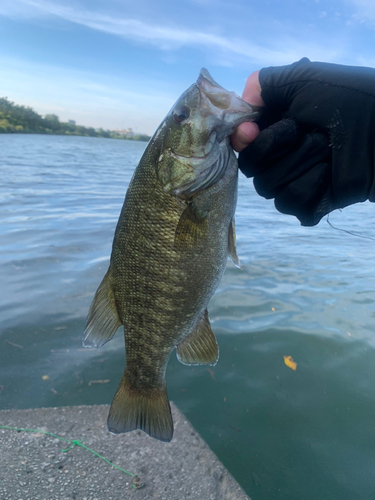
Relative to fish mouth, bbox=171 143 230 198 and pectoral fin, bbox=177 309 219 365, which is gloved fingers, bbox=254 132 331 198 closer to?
fish mouth, bbox=171 143 230 198

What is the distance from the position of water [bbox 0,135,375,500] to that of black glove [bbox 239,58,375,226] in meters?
2.44

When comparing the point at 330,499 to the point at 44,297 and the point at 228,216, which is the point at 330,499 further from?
the point at 44,297

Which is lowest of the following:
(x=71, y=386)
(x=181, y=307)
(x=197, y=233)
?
(x=71, y=386)

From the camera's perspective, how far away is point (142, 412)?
2531 mm

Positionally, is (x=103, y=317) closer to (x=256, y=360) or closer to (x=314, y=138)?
(x=314, y=138)

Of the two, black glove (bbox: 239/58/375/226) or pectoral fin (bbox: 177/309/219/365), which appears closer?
black glove (bbox: 239/58/375/226)

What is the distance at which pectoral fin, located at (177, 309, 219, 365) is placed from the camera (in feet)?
8.54

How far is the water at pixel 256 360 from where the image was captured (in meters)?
3.36

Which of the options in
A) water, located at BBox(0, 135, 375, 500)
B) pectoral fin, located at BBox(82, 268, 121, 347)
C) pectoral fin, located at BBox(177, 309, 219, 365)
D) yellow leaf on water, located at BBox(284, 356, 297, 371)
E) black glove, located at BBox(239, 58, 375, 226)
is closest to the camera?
black glove, located at BBox(239, 58, 375, 226)

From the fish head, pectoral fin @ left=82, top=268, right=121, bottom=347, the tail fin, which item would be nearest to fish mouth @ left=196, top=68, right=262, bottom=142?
the fish head

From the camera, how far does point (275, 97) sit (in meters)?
2.17

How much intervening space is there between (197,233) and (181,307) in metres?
0.49

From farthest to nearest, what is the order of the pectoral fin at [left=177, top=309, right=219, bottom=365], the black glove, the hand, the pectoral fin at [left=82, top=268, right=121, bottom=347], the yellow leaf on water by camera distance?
the yellow leaf on water < the pectoral fin at [left=177, top=309, right=219, bottom=365] < the pectoral fin at [left=82, top=268, right=121, bottom=347] < the hand < the black glove

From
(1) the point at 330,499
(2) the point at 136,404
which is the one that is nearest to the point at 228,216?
(2) the point at 136,404
